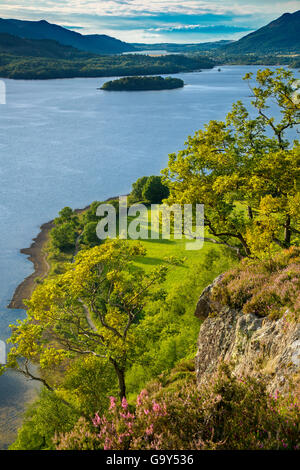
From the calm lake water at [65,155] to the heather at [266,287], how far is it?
19.9 metres

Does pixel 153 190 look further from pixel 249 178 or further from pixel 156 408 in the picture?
pixel 156 408

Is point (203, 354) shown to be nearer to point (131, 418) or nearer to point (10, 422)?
point (131, 418)

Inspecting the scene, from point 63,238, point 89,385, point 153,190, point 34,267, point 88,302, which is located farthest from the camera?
point 153,190

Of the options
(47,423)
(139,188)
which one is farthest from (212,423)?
(139,188)

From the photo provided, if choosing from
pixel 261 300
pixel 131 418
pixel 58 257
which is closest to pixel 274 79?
pixel 261 300

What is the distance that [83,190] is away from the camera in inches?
3073

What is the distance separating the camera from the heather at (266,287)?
9.99 m

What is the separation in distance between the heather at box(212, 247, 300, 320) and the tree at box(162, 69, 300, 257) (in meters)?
3.57

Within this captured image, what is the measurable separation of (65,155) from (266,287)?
100 metres

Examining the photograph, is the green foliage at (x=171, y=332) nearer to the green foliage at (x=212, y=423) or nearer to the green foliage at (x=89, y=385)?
the green foliage at (x=89, y=385)

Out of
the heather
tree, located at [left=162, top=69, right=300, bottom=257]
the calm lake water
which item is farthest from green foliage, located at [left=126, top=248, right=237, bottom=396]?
the calm lake water

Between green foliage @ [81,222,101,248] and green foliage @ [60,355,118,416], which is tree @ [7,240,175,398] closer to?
green foliage @ [60,355,118,416]

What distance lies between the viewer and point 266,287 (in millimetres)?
10922

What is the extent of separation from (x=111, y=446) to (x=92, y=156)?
99106 millimetres
